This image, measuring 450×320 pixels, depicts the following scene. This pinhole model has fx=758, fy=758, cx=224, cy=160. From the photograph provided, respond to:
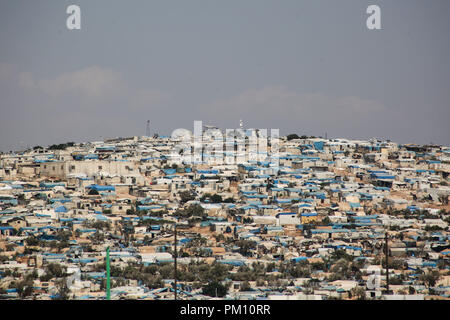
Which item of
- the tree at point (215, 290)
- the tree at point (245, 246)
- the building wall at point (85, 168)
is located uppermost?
the building wall at point (85, 168)

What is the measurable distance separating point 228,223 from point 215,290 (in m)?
6.58

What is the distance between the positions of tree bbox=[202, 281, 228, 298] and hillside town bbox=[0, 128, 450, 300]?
0.03 m

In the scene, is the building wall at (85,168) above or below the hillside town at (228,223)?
above

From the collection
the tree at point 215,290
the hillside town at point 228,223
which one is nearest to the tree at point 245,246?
the hillside town at point 228,223

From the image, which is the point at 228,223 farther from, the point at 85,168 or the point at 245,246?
the point at 85,168

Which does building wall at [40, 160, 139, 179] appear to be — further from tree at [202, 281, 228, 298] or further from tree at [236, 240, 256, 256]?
tree at [202, 281, 228, 298]

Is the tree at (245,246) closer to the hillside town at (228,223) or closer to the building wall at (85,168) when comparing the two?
the hillside town at (228,223)

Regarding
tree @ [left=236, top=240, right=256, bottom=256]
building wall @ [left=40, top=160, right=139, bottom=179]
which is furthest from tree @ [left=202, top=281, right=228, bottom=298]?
building wall @ [left=40, top=160, right=139, bottom=179]

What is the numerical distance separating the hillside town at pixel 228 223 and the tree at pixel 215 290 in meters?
0.03

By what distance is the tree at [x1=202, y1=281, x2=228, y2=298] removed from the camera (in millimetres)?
14109

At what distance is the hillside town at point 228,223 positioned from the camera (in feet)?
48.1

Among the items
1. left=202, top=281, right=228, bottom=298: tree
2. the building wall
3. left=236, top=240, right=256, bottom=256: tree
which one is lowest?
left=202, top=281, right=228, bottom=298: tree
